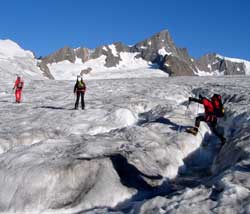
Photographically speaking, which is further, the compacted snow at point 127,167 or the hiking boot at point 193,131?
the hiking boot at point 193,131

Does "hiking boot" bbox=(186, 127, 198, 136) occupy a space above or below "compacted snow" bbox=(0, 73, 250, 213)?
above

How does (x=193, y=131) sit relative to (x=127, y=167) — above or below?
above

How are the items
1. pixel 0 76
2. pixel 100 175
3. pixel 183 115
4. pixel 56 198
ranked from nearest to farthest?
pixel 56 198 < pixel 100 175 < pixel 183 115 < pixel 0 76

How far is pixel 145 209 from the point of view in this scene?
9.31 meters

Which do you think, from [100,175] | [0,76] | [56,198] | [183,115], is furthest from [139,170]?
[0,76]

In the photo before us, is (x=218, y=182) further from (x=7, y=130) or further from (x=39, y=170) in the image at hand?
(x=7, y=130)

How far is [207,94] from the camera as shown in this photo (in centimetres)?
2867

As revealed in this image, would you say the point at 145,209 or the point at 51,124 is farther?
the point at 51,124

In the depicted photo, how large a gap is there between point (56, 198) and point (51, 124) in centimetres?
837

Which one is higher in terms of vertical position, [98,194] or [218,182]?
Result: [218,182]

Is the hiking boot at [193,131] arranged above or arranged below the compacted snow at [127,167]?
above

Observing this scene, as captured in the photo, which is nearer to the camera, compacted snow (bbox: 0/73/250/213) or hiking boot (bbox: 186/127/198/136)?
compacted snow (bbox: 0/73/250/213)

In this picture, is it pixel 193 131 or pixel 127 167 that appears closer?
pixel 127 167

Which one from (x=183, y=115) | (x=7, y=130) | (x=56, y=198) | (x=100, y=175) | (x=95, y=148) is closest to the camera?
(x=56, y=198)
